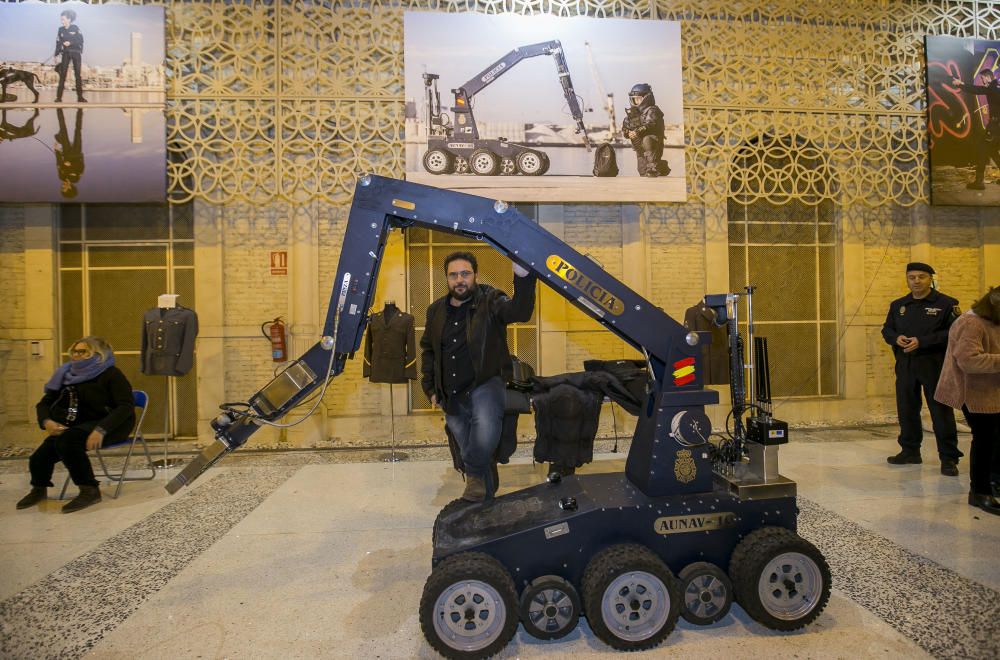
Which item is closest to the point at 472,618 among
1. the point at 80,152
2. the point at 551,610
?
the point at 551,610

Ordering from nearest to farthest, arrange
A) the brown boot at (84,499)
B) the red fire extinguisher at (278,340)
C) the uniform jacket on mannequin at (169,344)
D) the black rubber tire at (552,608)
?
the black rubber tire at (552,608) → the brown boot at (84,499) → the uniform jacket on mannequin at (169,344) → the red fire extinguisher at (278,340)

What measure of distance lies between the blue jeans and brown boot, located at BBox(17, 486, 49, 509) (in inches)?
142

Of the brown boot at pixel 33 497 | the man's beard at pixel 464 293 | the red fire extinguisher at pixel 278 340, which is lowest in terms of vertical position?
the brown boot at pixel 33 497

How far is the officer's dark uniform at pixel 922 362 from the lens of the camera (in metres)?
4.74

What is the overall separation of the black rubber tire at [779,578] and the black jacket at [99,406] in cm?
462

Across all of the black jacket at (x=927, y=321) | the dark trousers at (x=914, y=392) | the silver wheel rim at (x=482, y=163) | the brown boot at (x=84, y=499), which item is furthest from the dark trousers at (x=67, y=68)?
the dark trousers at (x=914, y=392)

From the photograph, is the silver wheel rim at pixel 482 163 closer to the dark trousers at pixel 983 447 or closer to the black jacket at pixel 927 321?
the black jacket at pixel 927 321

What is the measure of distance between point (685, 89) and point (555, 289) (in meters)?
5.68

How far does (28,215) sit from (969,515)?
9.64 meters

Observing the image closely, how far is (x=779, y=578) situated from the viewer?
7.72 feet

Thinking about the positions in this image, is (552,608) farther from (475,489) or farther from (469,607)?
(475,489)

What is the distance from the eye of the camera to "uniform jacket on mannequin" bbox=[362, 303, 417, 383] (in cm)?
565

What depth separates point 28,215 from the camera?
6.68 m

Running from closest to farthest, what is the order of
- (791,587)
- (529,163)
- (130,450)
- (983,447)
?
(791,587), (983,447), (130,450), (529,163)
